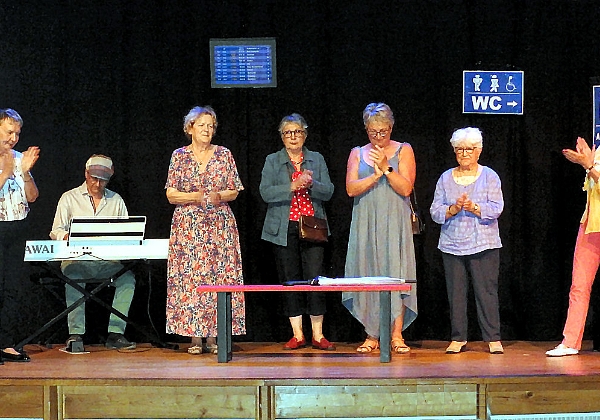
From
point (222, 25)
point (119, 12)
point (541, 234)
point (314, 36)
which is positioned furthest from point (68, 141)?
point (541, 234)

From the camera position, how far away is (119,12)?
6.61 meters

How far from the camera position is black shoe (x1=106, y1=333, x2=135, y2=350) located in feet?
19.9

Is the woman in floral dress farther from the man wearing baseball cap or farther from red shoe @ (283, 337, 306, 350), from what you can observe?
the man wearing baseball cap

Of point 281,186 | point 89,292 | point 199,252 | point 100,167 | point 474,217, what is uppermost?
point 100,167

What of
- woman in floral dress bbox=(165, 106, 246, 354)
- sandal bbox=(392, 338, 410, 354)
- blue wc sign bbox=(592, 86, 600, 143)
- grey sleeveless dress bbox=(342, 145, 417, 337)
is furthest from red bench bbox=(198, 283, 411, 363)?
blue wc sign bbox=(592, 86, 600, 143)

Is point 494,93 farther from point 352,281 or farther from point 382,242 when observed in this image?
point 352,281

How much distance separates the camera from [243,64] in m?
6.55

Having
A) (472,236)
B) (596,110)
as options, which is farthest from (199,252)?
(596,110)

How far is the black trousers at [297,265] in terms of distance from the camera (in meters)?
5.89

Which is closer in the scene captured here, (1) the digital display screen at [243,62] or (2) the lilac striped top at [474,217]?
(2) the lilac striped top at [474,217]

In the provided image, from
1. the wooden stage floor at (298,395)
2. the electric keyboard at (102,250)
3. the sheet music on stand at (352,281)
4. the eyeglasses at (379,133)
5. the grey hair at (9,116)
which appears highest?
the grey hair at (9,116)

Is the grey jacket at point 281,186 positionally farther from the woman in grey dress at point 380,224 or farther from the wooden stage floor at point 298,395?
the wooden stage floor at point 298,395

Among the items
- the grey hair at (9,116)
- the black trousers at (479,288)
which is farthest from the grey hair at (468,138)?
the grey hair at (9,116)

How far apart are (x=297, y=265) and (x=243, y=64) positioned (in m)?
1.66
